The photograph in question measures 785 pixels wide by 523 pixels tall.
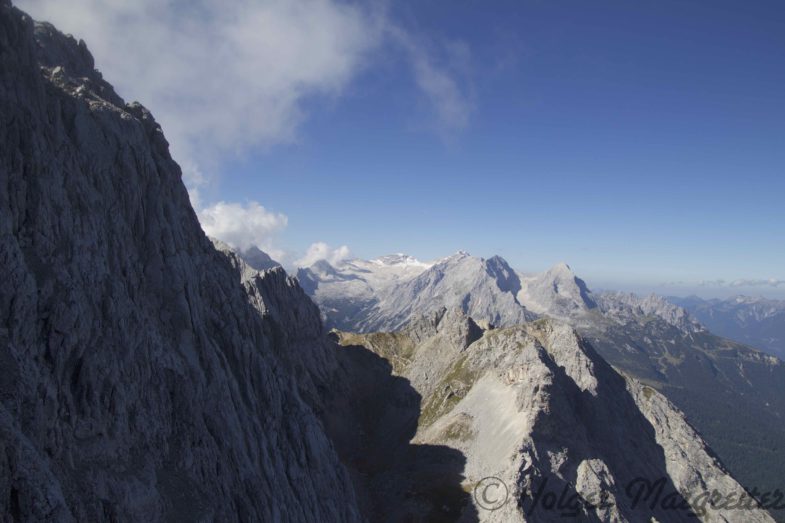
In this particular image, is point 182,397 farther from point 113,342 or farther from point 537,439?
point 537,439

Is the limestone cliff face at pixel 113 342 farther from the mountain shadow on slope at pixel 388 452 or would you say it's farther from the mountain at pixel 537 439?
the mountain at pixel 537 439

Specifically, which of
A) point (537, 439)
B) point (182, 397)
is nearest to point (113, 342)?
point (182, 397)

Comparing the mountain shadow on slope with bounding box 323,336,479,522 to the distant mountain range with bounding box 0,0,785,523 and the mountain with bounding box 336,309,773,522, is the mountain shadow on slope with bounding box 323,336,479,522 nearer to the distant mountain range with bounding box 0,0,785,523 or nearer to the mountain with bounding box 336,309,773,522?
the mountain with bounding box 336,309,773,522

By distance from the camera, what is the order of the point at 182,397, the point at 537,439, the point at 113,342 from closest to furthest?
1. the point at 113,342
2. the point at 182,397
3. the point at 537,439

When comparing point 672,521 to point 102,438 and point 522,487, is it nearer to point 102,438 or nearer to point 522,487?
point 522,487

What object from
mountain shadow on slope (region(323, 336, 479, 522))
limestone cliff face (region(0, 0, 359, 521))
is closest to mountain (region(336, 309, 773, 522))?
mountain shadow on slope (region(323, 336, 479, 522))

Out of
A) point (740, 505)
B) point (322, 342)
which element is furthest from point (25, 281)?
point (740, 505)
